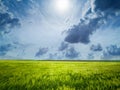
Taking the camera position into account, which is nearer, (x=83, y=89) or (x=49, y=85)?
(x=83, y=89)

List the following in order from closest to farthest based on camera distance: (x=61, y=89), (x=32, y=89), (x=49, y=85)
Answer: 1. (x=61, y=89)
2. (x=32, y=89)
3. (x=49, y=85)

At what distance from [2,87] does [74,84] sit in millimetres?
3879

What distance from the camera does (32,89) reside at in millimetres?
8688

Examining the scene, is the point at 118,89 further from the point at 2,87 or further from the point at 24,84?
the point at 2,87

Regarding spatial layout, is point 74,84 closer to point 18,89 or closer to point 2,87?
point 18,89

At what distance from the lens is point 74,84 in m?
9.71

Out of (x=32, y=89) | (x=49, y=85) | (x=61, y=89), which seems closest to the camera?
(x=61, y=89)

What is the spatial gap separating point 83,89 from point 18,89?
3.25 m

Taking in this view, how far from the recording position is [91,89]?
8.33m

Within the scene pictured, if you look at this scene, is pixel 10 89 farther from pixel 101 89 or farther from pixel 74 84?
pixel 101 89

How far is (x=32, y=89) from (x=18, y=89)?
74 cm

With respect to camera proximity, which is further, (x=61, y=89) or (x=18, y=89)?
(x=18, y=89)

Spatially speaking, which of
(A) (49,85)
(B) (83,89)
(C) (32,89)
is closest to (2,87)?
(C) (32,89)

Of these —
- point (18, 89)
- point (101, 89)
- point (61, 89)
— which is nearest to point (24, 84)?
point (18, 89)
